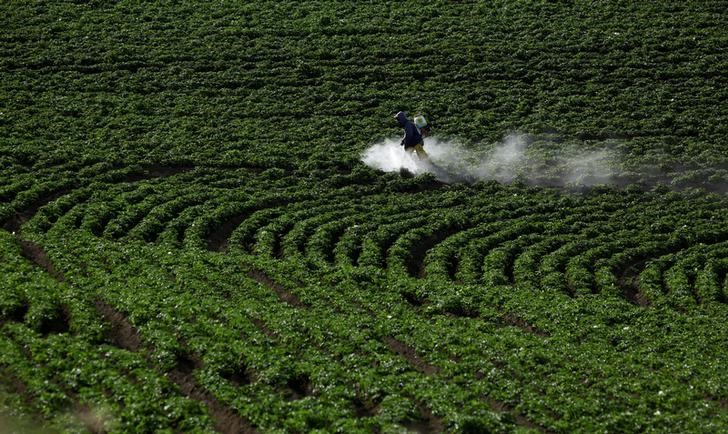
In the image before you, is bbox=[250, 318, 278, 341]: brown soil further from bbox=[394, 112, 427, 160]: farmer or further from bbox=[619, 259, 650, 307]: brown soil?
bbox=[394, 112, 427, 160]: farmer

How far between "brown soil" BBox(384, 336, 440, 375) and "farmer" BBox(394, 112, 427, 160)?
50.6 ft

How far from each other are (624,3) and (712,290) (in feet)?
101

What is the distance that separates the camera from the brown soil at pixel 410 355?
22.4 metres

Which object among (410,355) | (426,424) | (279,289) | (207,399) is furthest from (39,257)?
(426,424)

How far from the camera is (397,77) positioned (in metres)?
46.4

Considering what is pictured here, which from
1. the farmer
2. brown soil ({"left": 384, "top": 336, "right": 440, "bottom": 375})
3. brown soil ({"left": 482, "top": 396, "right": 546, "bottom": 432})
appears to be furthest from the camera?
the farmer

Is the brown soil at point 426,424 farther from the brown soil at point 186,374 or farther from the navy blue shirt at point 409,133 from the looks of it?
the navy blue shirt at point 409,133

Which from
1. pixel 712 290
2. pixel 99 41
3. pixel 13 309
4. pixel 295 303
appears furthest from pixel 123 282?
pixel 99 41

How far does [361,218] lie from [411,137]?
616 cm

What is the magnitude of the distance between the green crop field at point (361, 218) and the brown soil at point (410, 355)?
0.11m

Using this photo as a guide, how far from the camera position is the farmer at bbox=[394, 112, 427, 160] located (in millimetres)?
37531

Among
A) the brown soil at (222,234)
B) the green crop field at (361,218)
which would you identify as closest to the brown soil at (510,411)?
→ the green crop field at (361,218)

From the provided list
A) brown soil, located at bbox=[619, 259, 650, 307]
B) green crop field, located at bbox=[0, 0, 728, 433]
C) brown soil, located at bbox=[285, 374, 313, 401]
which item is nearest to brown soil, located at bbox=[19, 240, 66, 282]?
green crop field, located at bbox=[0, 0, 728, 433]

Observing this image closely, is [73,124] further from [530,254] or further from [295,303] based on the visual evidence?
[530,254]
